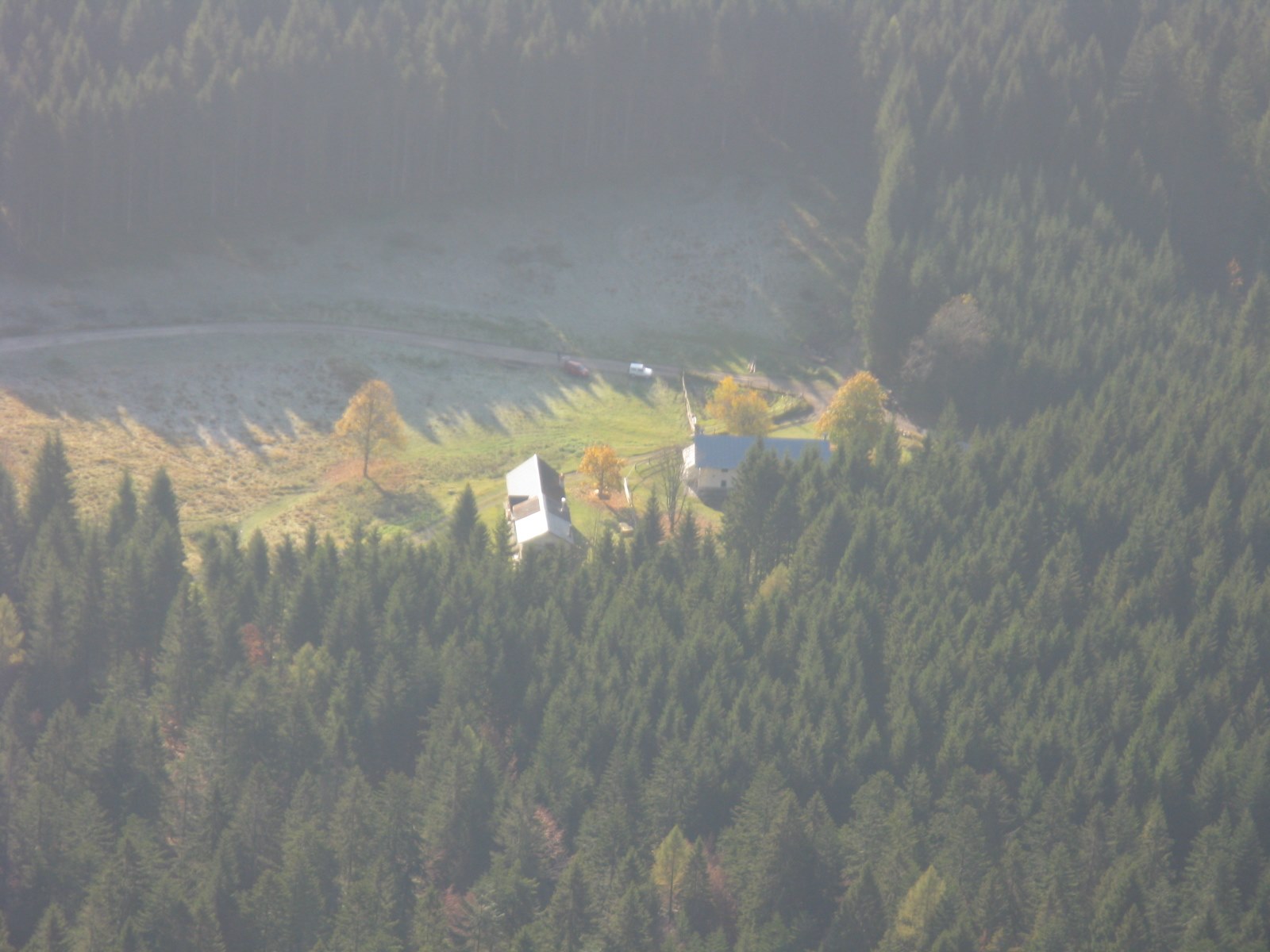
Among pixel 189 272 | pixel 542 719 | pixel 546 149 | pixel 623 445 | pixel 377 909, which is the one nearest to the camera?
pixel 377 909

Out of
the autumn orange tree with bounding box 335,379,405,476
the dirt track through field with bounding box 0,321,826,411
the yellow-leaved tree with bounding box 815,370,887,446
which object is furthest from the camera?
the dirt track through field with bounding box 0,321,826,411

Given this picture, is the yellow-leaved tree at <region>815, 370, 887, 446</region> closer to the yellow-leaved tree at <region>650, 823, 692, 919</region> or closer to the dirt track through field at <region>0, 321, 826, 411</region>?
the dirt track through field at <region>0, 321, 826, 411</region>

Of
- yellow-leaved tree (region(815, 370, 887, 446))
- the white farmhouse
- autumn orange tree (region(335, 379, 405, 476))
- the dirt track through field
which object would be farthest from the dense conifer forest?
autumn orange tree (region(335, 379, 405, 476))

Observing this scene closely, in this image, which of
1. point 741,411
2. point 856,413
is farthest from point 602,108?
point 856,413

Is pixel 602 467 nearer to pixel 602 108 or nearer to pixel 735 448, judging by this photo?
pixel 735 448

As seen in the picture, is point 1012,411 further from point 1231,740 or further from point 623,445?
point 1231,740

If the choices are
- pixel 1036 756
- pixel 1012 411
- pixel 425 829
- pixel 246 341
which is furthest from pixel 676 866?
pixel 246 341
